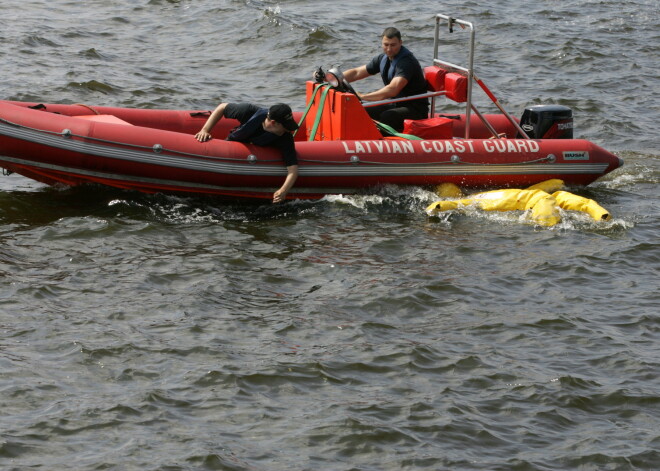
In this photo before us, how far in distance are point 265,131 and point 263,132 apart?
0.9 inches

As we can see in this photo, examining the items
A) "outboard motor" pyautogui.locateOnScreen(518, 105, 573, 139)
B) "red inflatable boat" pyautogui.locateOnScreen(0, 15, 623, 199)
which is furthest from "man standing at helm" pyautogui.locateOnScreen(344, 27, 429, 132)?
"outboard motor" pyautogui.locateOnScreen(518, 105, 573, 139)

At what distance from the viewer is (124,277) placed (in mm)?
6883

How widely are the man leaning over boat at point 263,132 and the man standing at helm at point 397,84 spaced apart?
1.15 m

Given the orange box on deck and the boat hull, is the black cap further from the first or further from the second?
the orange box on deck

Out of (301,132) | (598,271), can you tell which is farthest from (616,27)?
(598,271)

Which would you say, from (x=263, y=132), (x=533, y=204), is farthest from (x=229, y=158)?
(x=533, y=204)

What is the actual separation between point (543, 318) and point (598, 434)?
4.53ft

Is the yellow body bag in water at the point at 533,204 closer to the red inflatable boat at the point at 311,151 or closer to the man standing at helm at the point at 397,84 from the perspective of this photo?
the red inflatable boat at the point at 311,151

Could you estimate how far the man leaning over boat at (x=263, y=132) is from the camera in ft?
26.8

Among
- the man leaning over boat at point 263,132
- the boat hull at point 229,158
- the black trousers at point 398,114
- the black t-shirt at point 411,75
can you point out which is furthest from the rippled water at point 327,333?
the black t-shirt at point 411,75

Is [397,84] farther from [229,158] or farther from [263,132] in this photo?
→ [229,158]

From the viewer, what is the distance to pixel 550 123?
954 cm

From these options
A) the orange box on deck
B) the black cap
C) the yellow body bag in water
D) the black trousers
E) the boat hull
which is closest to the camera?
the boat hull

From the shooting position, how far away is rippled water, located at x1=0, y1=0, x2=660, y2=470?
5.06m
